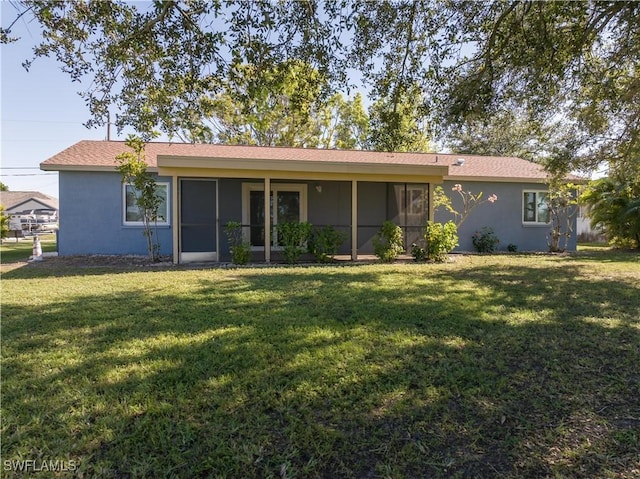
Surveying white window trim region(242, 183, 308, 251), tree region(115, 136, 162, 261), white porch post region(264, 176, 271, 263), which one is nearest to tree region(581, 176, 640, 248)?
white window trim region(242, 183, 308, 251)

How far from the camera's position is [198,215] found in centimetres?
1055

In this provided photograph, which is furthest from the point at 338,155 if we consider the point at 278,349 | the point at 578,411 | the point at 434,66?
the point at 578,411

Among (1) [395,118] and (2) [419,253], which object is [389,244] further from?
(1) [395,118]

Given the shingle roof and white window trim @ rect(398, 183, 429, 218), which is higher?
the shingle roof

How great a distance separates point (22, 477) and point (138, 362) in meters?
1.36

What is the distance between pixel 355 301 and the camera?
555 centimetres

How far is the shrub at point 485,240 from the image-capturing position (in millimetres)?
13172

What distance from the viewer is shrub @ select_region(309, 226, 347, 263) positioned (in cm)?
1000

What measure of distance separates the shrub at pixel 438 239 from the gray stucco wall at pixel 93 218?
7.94 meters

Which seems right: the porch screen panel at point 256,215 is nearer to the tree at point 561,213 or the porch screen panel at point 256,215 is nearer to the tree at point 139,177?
the tree at point 139,177

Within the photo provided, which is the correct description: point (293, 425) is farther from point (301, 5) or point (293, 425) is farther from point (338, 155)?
point (338, 155)

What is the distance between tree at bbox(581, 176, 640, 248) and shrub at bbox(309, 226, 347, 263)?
9515 millimetres

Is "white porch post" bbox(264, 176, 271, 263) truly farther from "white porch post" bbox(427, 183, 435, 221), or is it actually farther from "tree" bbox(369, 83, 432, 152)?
"white porch post" bbox(427, 183, 435, 221)

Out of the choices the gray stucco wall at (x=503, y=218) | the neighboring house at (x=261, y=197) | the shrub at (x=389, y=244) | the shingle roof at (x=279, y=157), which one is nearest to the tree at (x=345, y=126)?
the shingle roof at (x=279, y=157)
